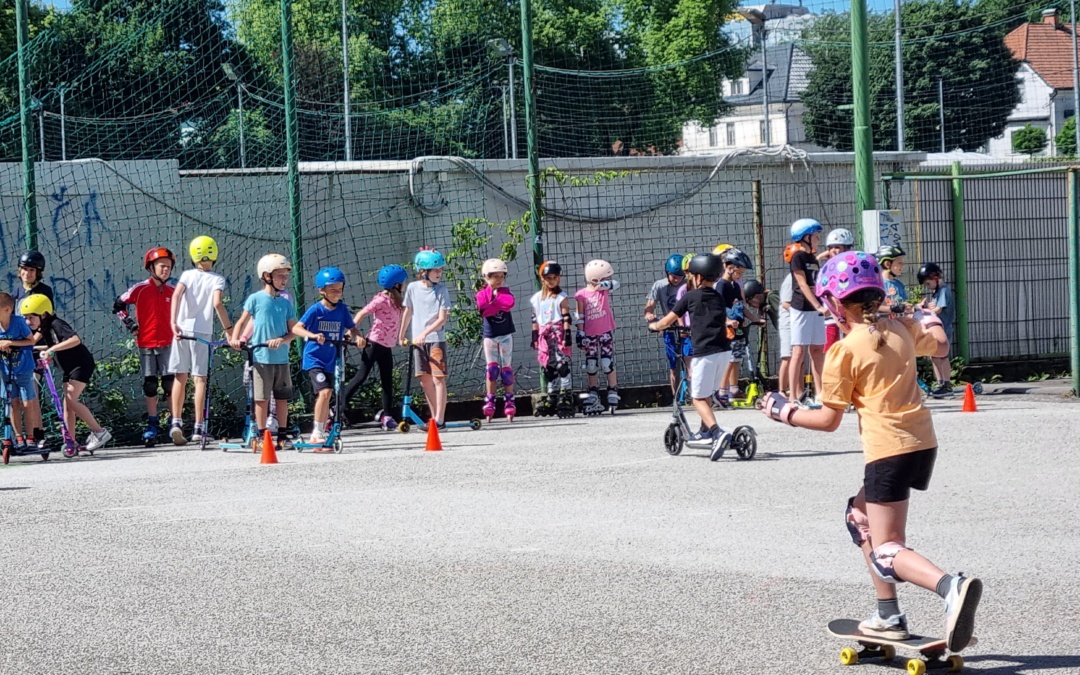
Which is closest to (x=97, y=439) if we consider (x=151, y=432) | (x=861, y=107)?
(x=151, y=432)

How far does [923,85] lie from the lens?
58094 mm

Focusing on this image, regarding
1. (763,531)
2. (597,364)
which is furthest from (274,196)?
(763,531)

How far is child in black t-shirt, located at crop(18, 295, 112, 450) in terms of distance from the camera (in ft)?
45.8

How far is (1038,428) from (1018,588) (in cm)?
692

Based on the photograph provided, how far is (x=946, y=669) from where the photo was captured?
18.5ft

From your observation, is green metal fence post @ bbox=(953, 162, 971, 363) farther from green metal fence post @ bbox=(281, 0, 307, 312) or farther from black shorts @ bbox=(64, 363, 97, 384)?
black shorts @ bbox=(64, 363, 97, 384)

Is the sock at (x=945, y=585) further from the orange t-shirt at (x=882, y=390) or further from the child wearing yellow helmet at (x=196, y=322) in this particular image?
the child wearing yellow helmet at (x=196, y=322)

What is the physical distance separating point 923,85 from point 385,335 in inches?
1833

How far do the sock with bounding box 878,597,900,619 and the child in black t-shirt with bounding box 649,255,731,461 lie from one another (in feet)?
19.7

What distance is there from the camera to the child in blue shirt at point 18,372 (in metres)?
13.5

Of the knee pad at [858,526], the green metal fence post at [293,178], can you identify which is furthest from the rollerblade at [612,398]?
the knee pad at [858,526]

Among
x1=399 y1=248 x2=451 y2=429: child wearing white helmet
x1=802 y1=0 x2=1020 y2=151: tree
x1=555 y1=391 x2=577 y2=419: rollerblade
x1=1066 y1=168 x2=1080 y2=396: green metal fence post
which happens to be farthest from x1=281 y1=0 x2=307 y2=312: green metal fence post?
x1=802 y1=0 x2=1020 y2=151: tree

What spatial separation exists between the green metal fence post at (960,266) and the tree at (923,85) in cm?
3430

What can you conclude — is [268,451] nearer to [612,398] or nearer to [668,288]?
[612,398]
